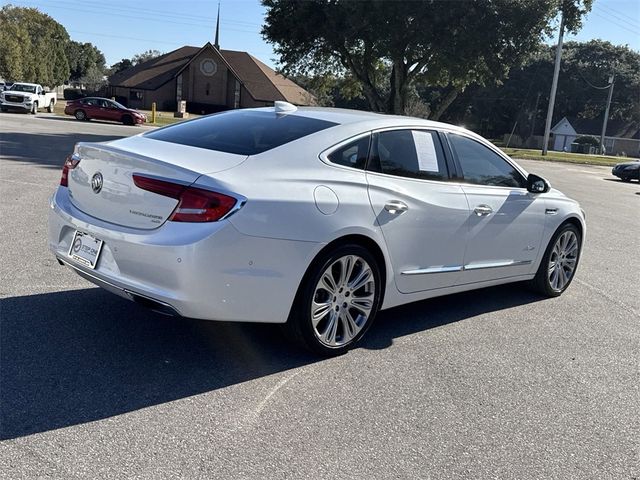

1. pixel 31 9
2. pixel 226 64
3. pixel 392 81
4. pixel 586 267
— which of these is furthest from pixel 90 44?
pixel 586 267

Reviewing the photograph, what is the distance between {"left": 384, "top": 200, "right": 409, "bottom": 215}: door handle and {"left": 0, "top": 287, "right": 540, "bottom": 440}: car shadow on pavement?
39.8 inches

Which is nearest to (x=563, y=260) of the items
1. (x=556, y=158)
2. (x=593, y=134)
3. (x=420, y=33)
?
(x=420, y=33)

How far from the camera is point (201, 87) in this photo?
6475cm

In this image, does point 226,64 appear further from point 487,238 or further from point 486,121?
point 487,238

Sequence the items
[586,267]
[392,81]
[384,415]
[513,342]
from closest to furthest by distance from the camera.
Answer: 1. [384,415]
2. [513,342]
3. [586,267]
4. [392,81]

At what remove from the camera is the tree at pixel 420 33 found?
24.9 m

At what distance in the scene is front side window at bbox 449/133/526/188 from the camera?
17.4ft

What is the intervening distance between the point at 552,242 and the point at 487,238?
4.12ft

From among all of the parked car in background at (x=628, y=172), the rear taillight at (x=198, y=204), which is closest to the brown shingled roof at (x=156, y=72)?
the parked car in background at (x=628, y=172)

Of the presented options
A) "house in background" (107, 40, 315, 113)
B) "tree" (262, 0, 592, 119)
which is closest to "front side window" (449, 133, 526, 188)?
"tree" (262, 0, 592, 119)

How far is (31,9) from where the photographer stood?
8419 centimetres

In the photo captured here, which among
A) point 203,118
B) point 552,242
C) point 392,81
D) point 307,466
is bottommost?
point 307,466

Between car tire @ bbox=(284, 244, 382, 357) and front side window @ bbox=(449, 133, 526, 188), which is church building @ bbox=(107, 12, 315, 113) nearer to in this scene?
front side window @ bbox=(449, 133, 526, 188)

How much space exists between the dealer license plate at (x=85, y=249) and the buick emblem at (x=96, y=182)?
30cm
